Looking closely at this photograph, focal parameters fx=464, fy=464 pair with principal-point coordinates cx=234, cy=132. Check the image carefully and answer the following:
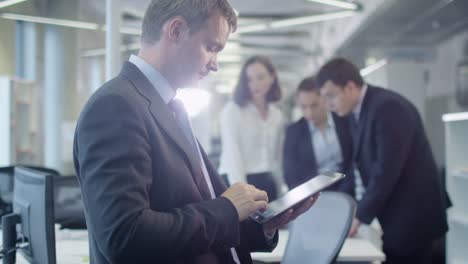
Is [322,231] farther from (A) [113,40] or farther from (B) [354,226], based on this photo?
(A) [113,40]

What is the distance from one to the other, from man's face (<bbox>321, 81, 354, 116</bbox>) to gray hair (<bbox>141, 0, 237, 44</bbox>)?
148 centimetres

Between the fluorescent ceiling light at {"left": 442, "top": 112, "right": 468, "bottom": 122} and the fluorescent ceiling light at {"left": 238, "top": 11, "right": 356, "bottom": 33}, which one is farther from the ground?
the fluorescent ceiling light at {"left": 238, "top": 11, "right": 356, "bottom": 33}

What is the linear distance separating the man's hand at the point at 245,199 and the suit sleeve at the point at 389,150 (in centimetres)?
122

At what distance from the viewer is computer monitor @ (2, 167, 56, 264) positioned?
1338mm

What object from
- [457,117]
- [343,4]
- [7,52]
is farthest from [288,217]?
[7,52]

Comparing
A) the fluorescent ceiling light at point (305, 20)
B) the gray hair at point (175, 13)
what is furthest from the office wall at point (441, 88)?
the gray hair at point (175, 13)

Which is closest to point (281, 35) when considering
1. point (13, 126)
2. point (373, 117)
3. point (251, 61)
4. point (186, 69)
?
point (13, 126)

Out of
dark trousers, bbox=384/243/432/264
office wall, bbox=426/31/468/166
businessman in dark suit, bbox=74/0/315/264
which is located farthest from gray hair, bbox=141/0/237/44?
office wall, bbox=426/31/468/166

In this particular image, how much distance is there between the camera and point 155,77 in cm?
112

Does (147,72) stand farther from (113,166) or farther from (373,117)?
(373,117)

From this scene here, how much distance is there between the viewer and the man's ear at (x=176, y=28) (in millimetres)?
1077

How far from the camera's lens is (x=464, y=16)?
5.04 meters

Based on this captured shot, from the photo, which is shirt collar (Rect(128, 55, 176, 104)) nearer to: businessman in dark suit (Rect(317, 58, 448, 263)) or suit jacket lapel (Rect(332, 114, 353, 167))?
businessman in dark suit (Rect(317, 58, 448, 263))

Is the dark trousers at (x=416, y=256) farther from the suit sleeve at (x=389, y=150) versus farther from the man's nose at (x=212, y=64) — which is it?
the man's nose at (x=212, y=64)
